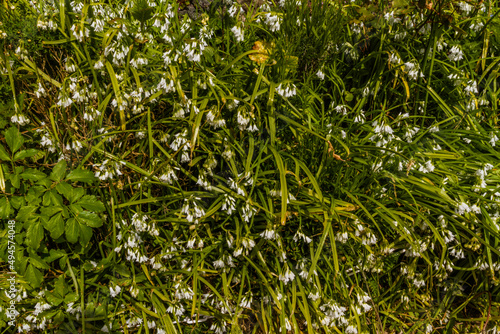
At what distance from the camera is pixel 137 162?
8.14ft

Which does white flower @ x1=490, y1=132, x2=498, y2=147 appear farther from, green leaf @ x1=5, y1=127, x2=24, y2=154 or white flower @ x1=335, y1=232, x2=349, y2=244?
green leaf @ x1=5, y1=127, x2=24, y2=154

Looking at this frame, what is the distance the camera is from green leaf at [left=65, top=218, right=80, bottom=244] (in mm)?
2031

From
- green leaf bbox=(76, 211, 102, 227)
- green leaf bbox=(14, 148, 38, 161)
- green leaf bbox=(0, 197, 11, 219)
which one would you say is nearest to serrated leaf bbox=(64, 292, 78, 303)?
green leaf bbox=(76, 211, 102, 227)

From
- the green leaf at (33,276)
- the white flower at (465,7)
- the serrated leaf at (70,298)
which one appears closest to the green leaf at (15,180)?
the green leaf at (33,276)

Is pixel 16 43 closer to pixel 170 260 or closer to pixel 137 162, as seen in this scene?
pixel 137 162

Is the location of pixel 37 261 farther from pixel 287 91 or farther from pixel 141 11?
pixel 287 91

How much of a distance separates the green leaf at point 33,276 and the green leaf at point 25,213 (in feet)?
0.96

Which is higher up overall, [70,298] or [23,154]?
[23,154]

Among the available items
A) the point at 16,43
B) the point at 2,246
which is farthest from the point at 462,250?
the point at 16,43

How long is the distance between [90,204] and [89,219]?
9cm

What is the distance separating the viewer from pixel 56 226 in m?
2.03

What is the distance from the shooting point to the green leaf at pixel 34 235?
2.01 m

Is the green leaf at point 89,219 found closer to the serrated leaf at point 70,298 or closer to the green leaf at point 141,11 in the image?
the serrated leaf at point 70,298

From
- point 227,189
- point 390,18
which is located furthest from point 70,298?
point 390,18
